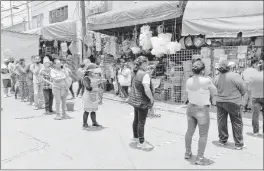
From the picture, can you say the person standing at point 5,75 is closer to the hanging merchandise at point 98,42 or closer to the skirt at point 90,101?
the hanging merchandise at point 98,42

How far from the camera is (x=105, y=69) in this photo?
12820 millimetres

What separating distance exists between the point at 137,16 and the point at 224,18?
3223mm

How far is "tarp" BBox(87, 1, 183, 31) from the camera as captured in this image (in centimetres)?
872

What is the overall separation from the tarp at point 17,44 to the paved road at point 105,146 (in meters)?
7.21

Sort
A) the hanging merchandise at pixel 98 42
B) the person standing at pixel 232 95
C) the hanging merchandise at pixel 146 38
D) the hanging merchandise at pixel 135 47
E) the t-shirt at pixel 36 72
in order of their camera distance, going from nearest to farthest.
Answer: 1. the person standing at pixel 232 95
2. the t-shirt at pixel 36 72
3. the hanging merchandise at pixel 146 38
4. the hanging merchandise at pixel 135 47
5. the hanging merchandise at pixel 98 42

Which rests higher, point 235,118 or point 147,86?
point 147,86

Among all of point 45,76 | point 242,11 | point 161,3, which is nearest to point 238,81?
point 242,11

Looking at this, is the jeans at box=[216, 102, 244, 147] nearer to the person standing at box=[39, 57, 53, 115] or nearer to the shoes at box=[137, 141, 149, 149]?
the shoes at box=[137, 141, 149, 149]

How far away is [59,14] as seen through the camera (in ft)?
72.0

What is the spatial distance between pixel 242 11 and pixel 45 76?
18.8 ft

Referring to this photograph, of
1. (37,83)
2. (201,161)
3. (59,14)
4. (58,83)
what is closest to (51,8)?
(59,14)

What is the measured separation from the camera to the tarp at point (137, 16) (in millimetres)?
8719

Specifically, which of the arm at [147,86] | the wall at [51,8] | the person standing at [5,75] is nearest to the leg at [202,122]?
the arm at [147,86]

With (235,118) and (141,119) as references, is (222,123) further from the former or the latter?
(141,119)
